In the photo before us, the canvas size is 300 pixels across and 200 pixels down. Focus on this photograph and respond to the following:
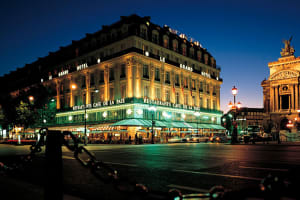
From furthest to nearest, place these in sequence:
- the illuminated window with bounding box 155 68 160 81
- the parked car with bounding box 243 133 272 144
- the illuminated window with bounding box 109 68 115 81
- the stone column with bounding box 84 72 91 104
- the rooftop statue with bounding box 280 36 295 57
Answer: the rooftop statue with bounding box 280 36 295 57, the stone column with bounding box 84 72 91 104, the illuminated window with bounding box 155 68 160 81, the illuminated window with bounding box 109 68 115 81, the parked car with bounding box 243 133 272 144

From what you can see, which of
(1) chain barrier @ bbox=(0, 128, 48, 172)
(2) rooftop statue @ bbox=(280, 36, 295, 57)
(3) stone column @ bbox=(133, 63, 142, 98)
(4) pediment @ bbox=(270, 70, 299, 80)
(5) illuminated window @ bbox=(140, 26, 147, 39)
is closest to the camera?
(1) chain barrier @ bbox=(0, 128, 48, 172)

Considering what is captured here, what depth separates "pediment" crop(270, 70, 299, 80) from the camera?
264 feet

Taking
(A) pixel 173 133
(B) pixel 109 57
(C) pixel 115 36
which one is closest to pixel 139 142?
(A) pixel 173 133

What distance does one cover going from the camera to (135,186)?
2.73 metres

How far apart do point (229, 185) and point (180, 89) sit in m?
51.1

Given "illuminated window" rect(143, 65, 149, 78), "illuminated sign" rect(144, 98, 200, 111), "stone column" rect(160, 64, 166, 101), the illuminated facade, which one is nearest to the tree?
the illuminated facade

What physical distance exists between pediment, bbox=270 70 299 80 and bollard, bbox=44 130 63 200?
292 ft

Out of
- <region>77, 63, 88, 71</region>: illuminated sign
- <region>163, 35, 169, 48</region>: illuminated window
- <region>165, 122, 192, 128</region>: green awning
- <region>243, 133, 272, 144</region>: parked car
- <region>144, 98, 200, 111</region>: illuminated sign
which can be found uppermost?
<region>163, 35, 169, 48</region>: illuminated window

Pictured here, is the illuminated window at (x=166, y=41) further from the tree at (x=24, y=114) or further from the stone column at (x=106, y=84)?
the tree at (x=24, y=114)

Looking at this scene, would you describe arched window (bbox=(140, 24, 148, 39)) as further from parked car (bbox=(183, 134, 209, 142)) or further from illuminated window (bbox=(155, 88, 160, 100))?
parked car (bbox=(183, 134, 209, 142))

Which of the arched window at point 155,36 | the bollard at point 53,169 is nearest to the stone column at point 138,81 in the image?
the arched window at point 155,36

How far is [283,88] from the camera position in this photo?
274 feet

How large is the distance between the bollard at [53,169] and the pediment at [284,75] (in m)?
89.0

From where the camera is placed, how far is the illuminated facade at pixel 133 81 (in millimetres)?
46156
